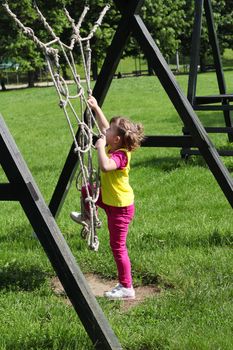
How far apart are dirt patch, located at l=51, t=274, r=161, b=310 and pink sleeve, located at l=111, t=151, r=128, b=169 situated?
92cm

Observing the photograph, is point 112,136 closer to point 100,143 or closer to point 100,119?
point 100,143

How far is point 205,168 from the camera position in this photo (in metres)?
8.86

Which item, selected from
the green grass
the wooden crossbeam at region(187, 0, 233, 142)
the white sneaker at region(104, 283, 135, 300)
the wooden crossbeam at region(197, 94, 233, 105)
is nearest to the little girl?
the white sneaker at region(104, 283, 135, 300)

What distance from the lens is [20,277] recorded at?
187 inches

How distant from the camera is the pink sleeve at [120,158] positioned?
4137 millimetres

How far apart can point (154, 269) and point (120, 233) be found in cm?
64

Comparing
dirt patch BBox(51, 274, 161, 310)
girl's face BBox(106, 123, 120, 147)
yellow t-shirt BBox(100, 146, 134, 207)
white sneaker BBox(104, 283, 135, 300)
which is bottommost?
dirt patch BBox(51, 274, 161, 310)

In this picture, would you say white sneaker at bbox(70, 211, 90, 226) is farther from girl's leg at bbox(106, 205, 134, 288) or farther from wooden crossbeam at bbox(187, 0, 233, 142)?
wooden crossbeam at bbox(187, 0, 233, 142)

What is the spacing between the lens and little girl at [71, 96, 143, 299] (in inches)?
165

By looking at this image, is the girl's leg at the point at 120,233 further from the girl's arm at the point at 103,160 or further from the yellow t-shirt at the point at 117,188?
the girl's arm at the point at 103,160

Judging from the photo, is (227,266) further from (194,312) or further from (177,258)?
(194,312)

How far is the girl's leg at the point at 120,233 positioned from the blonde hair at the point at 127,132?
422 mm

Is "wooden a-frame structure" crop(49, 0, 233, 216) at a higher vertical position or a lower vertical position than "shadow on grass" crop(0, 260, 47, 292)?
higher

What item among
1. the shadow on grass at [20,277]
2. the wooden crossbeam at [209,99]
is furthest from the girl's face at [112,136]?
the wooden crossbeam at [209,99]
